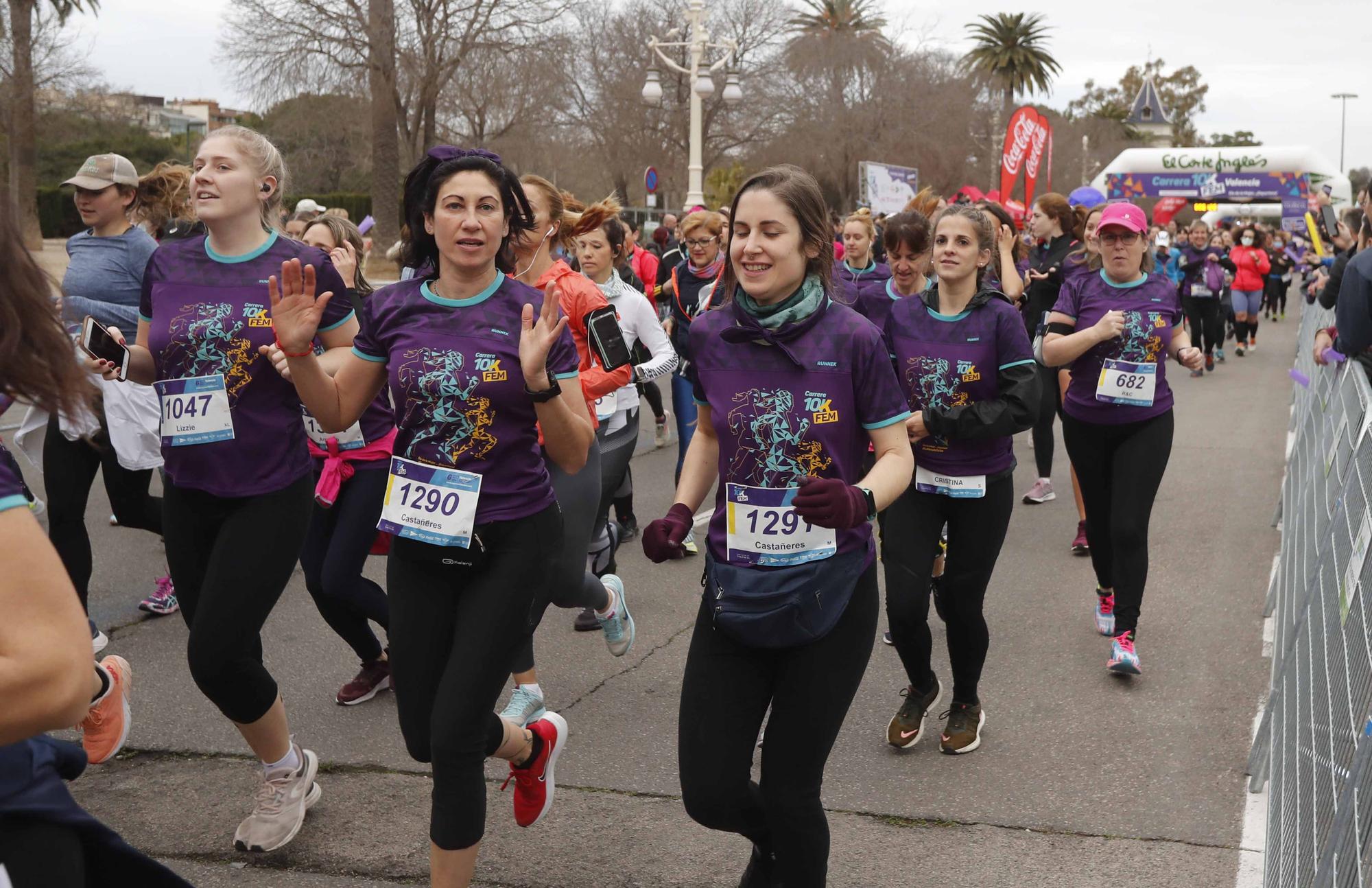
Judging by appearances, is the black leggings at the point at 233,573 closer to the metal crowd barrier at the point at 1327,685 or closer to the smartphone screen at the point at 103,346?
the smartphone screen at the point at 103,346

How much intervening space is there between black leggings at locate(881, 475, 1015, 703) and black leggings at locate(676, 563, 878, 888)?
1447mm

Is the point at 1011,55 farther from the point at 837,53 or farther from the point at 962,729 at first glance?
the point at 962,729

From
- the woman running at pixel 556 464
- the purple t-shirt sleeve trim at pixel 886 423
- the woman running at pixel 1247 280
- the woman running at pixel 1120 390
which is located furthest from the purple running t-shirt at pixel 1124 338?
the woman running at pixel 1247 280

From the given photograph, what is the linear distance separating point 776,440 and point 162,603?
14.6 ft

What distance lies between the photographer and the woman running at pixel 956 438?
4559 mm

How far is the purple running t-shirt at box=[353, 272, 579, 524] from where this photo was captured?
3.33 m

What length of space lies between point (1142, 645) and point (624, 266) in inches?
159

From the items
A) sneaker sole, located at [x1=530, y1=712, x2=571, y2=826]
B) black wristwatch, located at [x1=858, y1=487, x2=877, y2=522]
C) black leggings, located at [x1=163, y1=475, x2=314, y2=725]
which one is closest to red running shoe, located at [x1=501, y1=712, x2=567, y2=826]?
sneaker sole, located at [x1=530, y1=712, x2=571, y2=826]

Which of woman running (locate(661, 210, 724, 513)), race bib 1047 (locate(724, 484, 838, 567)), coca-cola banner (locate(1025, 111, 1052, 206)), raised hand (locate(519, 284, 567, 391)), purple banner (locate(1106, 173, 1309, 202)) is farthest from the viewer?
purple banner (locate(1106, 173, 1309, 202))

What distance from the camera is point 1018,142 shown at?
63.2ft

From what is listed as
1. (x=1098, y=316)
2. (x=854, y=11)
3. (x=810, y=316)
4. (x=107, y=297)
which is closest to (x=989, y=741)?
(x=1098, y=316)

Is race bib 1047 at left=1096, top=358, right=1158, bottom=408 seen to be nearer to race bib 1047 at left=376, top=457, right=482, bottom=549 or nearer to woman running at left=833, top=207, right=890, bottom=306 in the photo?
woman running at left=833, top=207, right=890, bottom=306

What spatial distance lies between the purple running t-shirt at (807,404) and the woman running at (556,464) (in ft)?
5.05

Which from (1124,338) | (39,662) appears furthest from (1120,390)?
(39,662)
